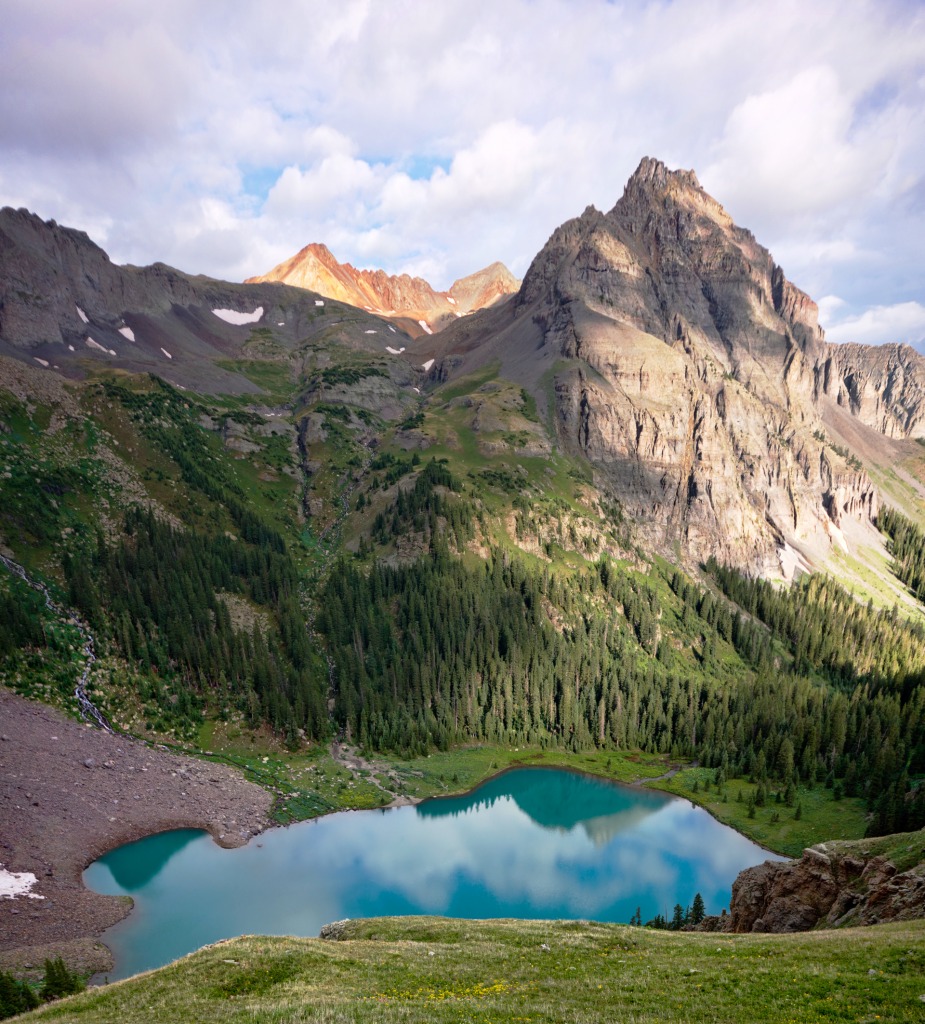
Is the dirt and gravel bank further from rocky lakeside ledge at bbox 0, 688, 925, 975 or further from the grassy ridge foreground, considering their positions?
the grassy ridge foreground

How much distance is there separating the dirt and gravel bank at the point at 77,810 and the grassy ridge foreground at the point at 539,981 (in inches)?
1033

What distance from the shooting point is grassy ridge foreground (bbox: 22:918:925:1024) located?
17656 millimetres

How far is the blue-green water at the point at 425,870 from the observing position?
166 ft

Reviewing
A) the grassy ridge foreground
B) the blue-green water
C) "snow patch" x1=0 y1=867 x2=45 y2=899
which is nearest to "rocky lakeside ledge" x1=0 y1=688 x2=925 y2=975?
"snow patch" x1=0 y1=867 x2=45 y2=899

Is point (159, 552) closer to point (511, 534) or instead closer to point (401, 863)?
point (401, 863)

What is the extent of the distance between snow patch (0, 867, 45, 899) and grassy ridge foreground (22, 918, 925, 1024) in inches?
1147

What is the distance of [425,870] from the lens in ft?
202

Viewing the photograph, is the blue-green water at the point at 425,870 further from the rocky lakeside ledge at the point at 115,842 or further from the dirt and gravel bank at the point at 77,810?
the rocky lakeside ledge at the point at 115,842

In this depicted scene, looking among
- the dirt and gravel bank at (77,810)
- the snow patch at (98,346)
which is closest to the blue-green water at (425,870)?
the dirt and gravel bank at (77,810)

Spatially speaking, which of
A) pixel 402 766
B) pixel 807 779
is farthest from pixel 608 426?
pixel 402 766

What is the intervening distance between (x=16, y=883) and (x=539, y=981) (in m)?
47.7

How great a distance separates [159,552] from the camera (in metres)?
100

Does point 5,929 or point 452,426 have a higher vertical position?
point 452,426

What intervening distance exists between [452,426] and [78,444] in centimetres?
10257
